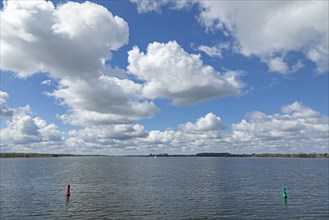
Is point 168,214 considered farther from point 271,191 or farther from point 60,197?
point 271,191

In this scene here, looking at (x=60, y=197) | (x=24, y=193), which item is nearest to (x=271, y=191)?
(x=60, y=197)

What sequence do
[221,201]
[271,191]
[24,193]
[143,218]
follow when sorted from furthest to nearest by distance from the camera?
[271,191] < [24,193] < [221,201] < [143,218]

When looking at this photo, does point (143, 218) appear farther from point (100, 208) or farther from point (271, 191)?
point (271, 191)

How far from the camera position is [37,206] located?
2256 inches

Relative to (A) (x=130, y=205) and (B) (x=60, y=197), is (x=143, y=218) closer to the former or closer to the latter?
(A) (x=130, y=205)

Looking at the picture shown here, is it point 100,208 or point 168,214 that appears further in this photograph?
point 100,208

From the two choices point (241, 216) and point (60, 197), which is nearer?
point (241, 216)

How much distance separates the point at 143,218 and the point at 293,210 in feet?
86.5

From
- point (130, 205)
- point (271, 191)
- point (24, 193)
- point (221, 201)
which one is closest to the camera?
point (130, 205)

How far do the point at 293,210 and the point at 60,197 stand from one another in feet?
153

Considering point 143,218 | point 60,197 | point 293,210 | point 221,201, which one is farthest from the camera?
point 60,197

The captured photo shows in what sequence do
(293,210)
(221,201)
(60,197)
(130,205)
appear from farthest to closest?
1. (60,197)
2. (221,201)
3. (130,205)
4. (293,210)

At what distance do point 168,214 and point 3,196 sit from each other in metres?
39.6

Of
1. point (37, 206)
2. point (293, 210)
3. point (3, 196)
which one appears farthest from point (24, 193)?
point (293, 210)
